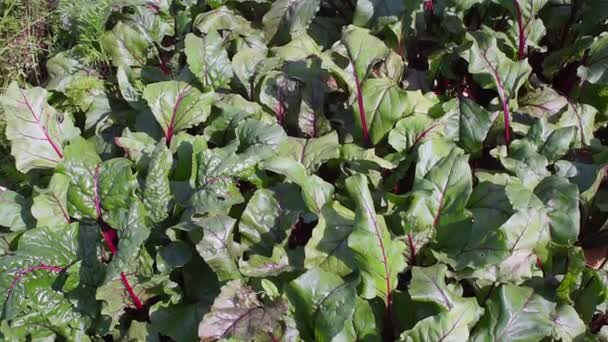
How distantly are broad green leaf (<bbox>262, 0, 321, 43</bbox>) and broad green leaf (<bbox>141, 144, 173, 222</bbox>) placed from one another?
3.14 feet

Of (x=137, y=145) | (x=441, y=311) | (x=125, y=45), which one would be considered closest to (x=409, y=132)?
(x=441, y=311)

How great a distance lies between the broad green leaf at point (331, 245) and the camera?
7.64 ft

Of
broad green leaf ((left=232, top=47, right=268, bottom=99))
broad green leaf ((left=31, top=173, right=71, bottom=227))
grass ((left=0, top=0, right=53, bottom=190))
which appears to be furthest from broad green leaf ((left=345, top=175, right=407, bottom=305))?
grass ((left=0, top=0, right=53, bottom=190))

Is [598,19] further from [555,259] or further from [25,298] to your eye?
[25,298]

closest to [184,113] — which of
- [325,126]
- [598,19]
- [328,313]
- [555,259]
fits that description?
[325,126]

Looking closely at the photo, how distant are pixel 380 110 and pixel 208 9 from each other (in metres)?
1.29

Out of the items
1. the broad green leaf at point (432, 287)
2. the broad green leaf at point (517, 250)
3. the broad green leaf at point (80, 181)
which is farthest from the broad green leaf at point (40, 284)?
the broad green leaf at point (517, 250)

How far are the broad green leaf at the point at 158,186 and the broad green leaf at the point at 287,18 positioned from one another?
956 mm

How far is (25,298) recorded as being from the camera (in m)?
2.43

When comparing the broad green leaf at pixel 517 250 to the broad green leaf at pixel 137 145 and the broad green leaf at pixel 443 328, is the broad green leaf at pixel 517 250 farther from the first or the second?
the broad green leaf at pixel 137 145

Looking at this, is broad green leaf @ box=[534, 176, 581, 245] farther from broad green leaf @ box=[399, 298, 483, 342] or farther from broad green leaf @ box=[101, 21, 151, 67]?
broad green leaf @ box=[101, 21, 151, 67]

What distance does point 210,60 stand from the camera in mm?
3010

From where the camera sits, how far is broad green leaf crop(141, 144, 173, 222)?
2559mm

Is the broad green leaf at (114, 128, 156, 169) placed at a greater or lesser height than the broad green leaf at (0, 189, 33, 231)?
greater
